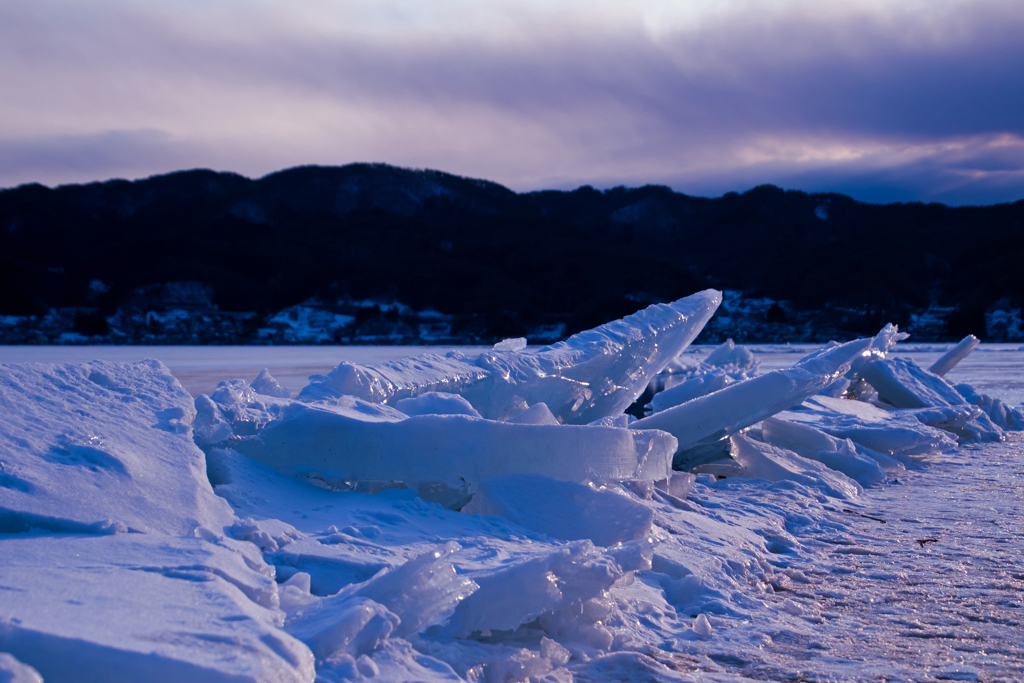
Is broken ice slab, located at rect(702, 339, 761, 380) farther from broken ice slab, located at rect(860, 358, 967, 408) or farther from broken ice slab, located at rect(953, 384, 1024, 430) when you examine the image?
broken ice slab, located at rect(953, 384, 1024, 430)

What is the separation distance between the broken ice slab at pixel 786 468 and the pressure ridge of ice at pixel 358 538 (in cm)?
4

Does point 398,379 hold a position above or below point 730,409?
above

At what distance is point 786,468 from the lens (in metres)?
→ 4.90

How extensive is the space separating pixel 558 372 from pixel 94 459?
3546 millimetres

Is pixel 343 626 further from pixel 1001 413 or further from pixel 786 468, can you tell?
pixel 1001 413

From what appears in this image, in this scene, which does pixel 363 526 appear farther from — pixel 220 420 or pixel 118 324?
pixel 118 324

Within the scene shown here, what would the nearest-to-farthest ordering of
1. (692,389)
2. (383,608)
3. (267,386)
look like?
(383,608) < (267,386) < (692,389)

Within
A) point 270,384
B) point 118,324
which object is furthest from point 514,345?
point 118,324

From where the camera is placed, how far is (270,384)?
15.2ft

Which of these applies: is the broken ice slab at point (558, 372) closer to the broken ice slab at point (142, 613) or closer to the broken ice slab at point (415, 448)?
the broken ice slab at point (415, 448)

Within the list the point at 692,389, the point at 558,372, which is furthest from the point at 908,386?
the point at 558,372

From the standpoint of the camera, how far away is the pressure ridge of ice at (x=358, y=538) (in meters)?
1.47

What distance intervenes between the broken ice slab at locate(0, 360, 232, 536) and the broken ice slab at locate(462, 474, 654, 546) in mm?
1060

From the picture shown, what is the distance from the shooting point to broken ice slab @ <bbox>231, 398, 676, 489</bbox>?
2.98 metres
